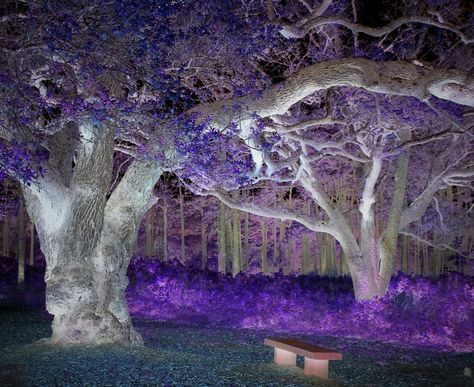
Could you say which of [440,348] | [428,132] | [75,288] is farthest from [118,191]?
[428,132]

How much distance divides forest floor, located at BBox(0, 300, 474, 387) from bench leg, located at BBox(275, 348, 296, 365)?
143 millimetres

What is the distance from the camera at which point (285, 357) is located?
745 cm

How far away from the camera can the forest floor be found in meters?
6.07

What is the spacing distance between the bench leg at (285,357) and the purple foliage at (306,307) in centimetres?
468

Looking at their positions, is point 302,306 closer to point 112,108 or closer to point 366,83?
point 366,83

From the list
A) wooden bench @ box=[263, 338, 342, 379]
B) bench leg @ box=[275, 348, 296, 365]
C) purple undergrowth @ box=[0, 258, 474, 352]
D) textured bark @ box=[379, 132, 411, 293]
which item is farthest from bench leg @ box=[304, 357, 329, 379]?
textured bark @ box=[379, 132, 411, 293]

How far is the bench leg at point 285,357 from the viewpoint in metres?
7.43

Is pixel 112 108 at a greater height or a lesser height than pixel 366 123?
lesser

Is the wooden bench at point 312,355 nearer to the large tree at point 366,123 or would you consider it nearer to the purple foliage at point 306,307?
the large tree at point 366,123

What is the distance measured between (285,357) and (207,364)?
1.12m

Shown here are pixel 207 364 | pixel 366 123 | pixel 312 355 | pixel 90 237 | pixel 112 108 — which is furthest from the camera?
pixel 366 123

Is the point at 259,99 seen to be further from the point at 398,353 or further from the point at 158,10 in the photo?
the point at 398,353

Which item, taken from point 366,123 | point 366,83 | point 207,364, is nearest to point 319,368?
point 207,364

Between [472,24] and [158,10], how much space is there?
8.71m
